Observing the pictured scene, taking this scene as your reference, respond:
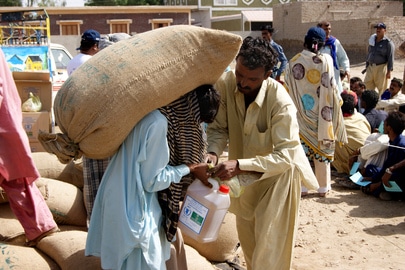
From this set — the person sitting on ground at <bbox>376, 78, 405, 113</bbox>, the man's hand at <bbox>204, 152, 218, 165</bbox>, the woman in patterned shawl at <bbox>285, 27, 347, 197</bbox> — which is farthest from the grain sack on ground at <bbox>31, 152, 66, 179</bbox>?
the person sitting on ground at <bbox>376, 78, 405, 113</bbox>

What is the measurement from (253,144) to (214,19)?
121 ft

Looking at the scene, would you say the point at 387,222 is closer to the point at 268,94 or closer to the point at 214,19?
the point at 268,94

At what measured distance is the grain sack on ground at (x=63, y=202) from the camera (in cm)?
394

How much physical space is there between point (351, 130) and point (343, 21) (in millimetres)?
18794

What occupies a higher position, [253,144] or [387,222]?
[253,144]

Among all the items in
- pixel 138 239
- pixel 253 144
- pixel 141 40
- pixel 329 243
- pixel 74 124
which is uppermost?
pixel 141 40

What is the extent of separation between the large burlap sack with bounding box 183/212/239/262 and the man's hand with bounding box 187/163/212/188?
4.22 feet

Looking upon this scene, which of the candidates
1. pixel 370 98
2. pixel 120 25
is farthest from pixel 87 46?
pixel 120 25

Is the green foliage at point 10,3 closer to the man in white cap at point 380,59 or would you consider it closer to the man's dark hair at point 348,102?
the man in white cap at point 380,59

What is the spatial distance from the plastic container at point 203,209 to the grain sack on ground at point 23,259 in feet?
3.43

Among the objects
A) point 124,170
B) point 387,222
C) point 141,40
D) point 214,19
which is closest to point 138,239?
point 124,170

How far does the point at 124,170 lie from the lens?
2508 millimetres

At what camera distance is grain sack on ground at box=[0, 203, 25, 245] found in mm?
3713

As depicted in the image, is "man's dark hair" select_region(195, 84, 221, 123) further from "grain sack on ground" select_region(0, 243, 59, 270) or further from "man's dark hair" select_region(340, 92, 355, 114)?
"man's dark hair" select_region(340, 92, 355, 114)
